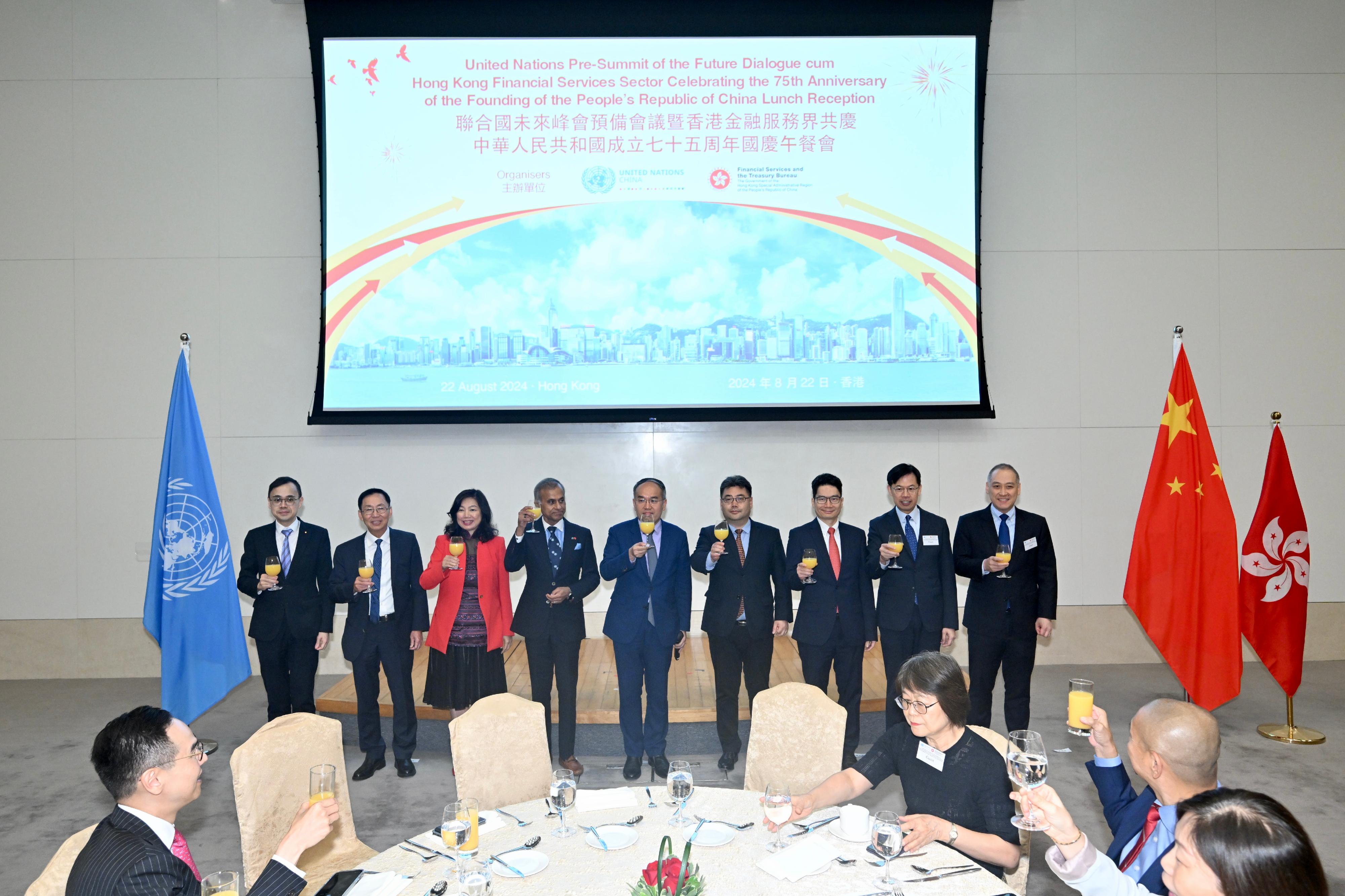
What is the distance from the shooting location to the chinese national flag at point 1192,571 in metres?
5.34

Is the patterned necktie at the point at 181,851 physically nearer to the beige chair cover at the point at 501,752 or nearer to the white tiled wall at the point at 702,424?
the beige chair cover at the point at 501,752

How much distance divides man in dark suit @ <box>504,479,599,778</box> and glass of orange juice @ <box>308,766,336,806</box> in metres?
2.44

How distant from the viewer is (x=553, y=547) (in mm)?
4852

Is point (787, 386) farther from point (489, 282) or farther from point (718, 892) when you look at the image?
point (718, 892)

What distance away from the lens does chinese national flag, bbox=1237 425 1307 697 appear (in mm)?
5406

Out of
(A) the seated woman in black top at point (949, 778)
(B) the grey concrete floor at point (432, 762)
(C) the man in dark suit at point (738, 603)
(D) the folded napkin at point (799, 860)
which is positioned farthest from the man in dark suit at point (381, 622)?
(D) the folded napkin at point (799, 860)

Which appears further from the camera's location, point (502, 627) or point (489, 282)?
point (489, 282)

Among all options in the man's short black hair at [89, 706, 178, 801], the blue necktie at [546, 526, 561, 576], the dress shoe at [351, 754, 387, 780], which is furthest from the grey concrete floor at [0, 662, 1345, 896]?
the man's short black hair at [89, 706, 178, 801]

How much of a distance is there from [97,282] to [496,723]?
5.85 metres

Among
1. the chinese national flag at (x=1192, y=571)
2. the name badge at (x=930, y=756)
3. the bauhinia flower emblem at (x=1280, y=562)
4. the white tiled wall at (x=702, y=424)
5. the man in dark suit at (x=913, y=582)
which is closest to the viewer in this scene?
the name badge at (x=930, y=756)


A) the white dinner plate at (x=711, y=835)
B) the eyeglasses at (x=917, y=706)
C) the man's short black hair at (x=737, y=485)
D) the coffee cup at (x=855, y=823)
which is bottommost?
the white dinner plate at (x=711, y=835)

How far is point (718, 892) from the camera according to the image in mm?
2150

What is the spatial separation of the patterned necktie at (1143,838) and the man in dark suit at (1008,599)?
2.46 metres

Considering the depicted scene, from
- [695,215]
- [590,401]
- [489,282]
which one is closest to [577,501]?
[590,401]
